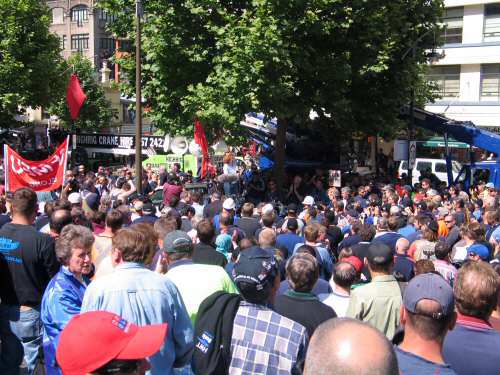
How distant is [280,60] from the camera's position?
624 inches

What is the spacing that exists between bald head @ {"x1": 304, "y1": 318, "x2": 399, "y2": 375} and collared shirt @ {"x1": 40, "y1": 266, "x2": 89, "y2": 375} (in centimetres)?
283

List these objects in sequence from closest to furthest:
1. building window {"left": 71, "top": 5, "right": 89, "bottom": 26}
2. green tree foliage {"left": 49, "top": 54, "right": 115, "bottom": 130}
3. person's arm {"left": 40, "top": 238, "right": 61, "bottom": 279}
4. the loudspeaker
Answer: person's arm {"left": 40, "top": 238, "right": 61, "bottom": 279} → the loudspeaker → green tree foliage {"left": 49, "top": 54, "right": 115, "bottom": 130} → building window {"left": 71, "top": 5, "right": 89, "bottom": 26}

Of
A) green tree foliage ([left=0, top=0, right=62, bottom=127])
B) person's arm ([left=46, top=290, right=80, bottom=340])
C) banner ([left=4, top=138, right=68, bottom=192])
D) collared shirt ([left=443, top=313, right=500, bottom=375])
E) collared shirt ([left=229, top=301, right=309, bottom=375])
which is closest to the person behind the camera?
collared shirt ([left=443, top=313, right=500, bottom=375])

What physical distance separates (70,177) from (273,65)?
6.04m

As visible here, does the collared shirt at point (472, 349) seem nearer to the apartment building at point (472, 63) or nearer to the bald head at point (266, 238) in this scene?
the bald head at point (266, 238)

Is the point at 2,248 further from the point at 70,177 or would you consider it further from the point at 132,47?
the point at 132,47

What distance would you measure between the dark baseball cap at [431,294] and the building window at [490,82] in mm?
32262

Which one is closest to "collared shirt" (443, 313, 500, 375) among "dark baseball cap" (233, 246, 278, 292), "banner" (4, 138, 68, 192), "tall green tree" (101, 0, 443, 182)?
"dark baseball cap" (233, 246, 278, 292)

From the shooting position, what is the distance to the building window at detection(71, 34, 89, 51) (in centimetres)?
6262

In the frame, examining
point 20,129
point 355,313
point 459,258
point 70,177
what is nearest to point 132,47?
point 70,177

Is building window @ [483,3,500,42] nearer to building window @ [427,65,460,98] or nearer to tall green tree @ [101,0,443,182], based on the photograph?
building window @ [427,65,460,98]

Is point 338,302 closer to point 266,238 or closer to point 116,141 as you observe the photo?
point 266,238

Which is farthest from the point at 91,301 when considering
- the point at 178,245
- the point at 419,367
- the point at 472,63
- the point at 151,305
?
the point at 472,63

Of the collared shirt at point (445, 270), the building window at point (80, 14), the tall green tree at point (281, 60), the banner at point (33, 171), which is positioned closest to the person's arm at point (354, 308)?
the collared shirt at point (445, 270)
